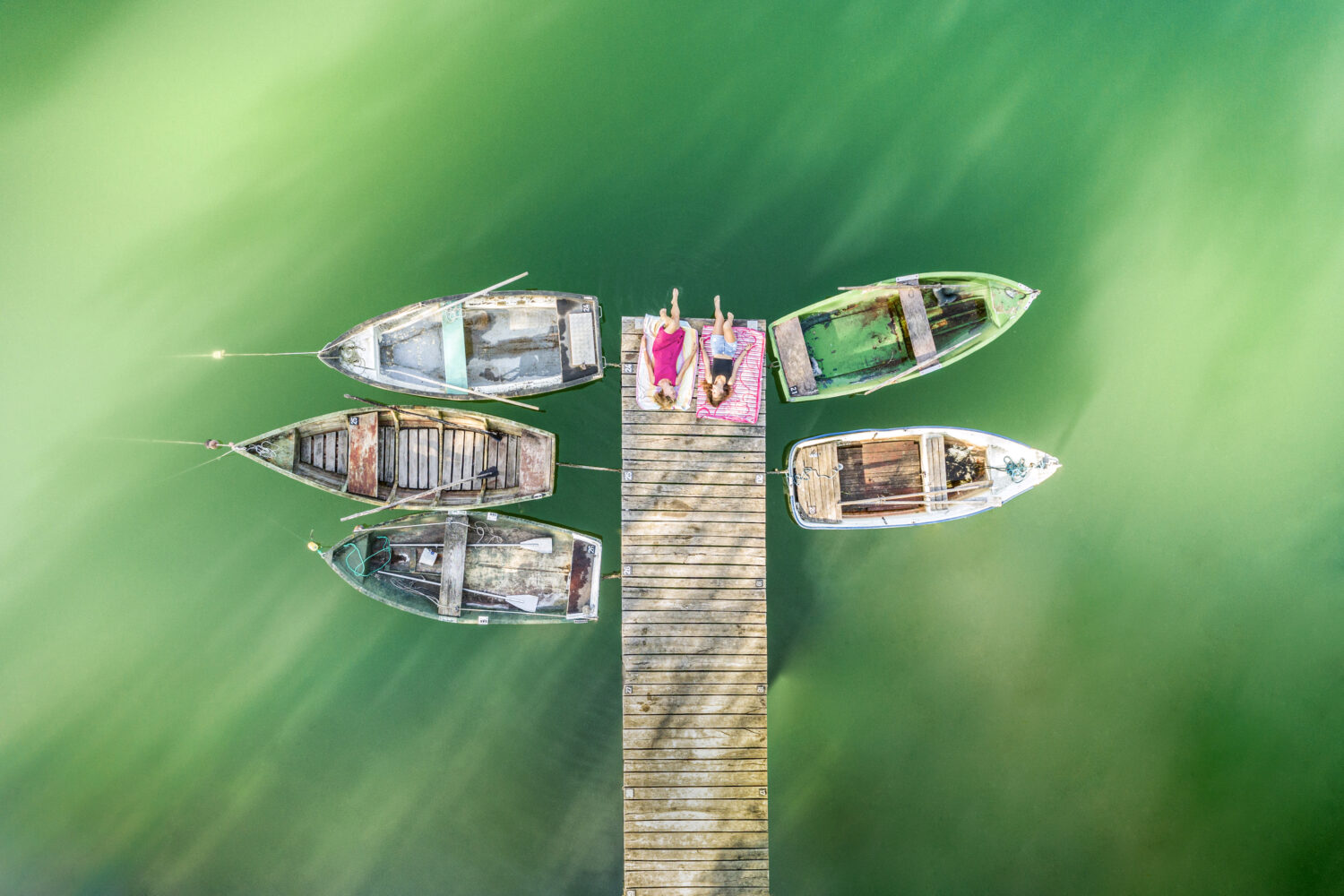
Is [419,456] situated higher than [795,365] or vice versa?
[795,365]

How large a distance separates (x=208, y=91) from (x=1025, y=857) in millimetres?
12302

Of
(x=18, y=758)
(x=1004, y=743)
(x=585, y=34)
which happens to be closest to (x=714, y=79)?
(x=585, y=34)

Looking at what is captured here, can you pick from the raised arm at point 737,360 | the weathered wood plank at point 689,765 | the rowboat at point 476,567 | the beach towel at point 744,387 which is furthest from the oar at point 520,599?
the raised arm at point 737,360

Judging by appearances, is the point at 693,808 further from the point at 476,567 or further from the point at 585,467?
the point at 585,467

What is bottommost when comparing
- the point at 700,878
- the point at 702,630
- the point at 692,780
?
the point at 700,878

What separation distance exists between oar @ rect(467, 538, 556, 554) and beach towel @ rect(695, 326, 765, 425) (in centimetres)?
203

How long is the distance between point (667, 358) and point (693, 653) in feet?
9.47

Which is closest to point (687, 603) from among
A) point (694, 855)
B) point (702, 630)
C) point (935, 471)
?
Answer: point (702, 630)

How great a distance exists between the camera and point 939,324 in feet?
22.3

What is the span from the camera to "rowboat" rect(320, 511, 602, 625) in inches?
255

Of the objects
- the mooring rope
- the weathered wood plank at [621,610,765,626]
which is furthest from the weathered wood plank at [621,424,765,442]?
the weathered wood plank at [621,610,765,626]

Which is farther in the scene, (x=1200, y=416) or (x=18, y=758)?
(x=1200, y=416)

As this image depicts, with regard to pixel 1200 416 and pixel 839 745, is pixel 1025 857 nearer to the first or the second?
pixel 839 745

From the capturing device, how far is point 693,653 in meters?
6.20
